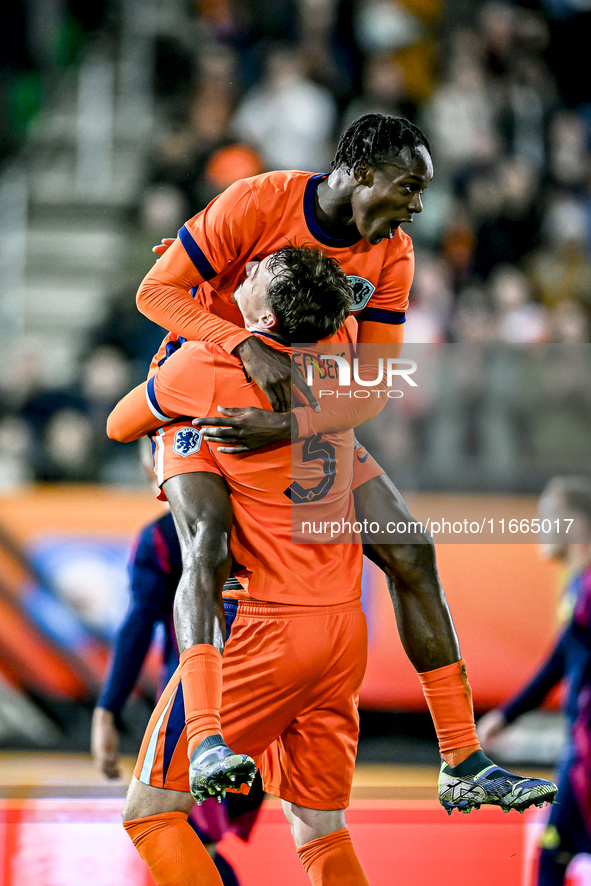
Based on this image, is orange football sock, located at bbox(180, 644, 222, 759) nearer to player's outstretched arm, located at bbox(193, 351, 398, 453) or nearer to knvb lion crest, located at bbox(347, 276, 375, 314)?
player's outstretched arm, located at bbox(193, 351, 398, 453)

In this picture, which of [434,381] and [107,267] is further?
[107,267]

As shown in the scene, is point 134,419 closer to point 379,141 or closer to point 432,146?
point 379,141

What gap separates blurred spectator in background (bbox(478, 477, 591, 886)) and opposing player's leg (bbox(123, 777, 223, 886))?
1.40m

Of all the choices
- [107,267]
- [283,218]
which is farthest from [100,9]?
[283,218]

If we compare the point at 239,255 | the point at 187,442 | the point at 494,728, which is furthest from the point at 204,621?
the point at 494,728

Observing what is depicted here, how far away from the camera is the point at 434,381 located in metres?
5.47

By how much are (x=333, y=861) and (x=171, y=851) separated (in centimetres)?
47

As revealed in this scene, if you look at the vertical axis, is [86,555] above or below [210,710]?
above

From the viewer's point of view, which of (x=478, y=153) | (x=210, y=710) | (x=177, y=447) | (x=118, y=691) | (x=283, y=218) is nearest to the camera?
(x=210, y=710)

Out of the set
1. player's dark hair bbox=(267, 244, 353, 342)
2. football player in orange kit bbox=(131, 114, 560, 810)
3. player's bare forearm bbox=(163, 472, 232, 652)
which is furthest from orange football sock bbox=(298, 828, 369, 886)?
player's dark hair bbox=(267, 244, 353, 342)

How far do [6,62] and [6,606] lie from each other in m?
4.49

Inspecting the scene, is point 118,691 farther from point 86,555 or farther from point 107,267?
point 107,267

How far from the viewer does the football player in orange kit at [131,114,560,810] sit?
2.62 m

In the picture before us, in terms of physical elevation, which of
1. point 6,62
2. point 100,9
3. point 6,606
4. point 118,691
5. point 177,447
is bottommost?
point 118,691
